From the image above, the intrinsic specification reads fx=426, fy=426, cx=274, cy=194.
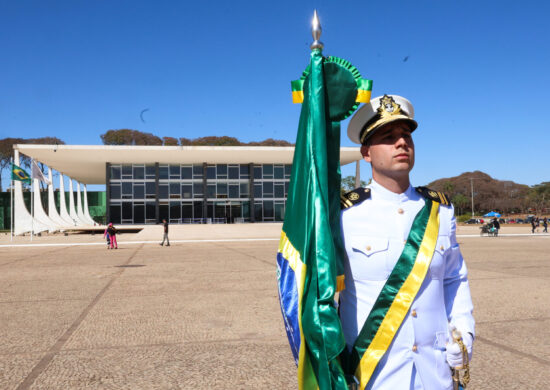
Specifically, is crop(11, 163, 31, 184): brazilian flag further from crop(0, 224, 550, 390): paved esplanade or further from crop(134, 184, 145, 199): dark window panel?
crop(0, 224, 550, 390): paved esplanade

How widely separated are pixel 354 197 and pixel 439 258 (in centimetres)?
46

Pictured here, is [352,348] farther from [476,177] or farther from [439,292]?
[476,177]

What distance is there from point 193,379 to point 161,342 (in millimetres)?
1229

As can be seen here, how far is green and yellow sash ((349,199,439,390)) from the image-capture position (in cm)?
176

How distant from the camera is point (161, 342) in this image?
4.80 metres

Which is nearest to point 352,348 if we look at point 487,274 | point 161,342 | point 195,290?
point 161,342

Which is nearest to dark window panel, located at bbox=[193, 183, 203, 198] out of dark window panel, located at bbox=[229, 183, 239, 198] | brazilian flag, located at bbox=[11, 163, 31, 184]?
dark window panel, located at bbox=[229, 183, 239, 198]

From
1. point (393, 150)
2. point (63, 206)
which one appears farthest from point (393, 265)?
point (63, 206)

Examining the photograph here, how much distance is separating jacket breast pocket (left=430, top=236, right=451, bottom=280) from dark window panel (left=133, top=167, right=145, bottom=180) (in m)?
47.9

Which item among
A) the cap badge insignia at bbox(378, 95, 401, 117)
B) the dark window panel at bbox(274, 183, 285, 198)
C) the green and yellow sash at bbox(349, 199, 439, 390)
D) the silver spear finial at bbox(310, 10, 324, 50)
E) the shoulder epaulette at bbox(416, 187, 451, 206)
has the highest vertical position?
the dark window panel at bbox(274, 183, 285, 198)

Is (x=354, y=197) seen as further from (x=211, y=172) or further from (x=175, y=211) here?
(x=211, y=172)

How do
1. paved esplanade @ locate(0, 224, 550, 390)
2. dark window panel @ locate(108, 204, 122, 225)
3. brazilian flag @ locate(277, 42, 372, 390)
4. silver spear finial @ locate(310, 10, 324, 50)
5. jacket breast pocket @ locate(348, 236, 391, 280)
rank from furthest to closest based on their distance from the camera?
1. dark window panel @ locate(108, 204, 122, 225)
2. paved esplanade @ locate(0, 224, 550, 390)
3. jacket breast pocket @ locate(348, 236, 391, 280)
4. silver spear finial @ locate(310, 10, 324, 50)
5. brazilian flag @ locate(277, 42, 372, 390)

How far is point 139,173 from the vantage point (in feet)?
155

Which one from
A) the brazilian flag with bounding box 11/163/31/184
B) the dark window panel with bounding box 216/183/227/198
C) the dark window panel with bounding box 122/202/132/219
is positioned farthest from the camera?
the dark window panel with bounding box 216/183/227/198
